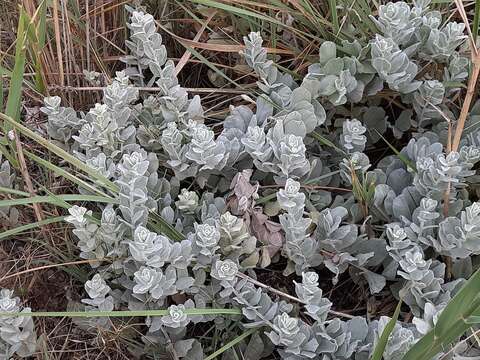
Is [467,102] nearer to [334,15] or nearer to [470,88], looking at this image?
[470,88]

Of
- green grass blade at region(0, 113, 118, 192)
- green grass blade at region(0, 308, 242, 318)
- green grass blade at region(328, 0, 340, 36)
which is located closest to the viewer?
green grass blade at region(0, 308, 242, 318)

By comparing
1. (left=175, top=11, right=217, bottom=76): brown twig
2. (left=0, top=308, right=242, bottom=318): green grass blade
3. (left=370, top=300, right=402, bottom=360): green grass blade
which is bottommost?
(left=0, top=308, right=242, bottom=318): green grass blade

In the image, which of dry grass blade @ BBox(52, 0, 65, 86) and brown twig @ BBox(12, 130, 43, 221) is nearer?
brown twig @ BBox(12, 130, 43, 221)

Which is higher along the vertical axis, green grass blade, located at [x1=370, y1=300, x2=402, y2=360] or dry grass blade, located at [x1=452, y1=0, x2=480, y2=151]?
dry grass blade, located at [x1=452, y1=0, x2=480, y2=151]

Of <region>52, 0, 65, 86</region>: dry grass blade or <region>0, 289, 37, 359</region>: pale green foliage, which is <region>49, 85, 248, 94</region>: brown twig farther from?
<region>0, 289, 37, 359</region>: pale green foliage

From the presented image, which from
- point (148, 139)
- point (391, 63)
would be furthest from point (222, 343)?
point (391, 63)

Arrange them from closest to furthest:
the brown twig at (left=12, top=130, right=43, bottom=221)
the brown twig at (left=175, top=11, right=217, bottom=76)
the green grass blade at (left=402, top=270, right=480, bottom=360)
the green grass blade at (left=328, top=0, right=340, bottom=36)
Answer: the green grass blade at (left=402, top=270, right=480, bottom=360), the brown twig at (left=12, top=130, right=43, bottom=221), the green grass blade at (left=328, top=0, right=340, bottom=36), the brown twig at (left=175, top=11, right=217, bottom=76)

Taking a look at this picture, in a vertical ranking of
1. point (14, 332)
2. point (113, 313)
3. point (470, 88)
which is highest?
point (470, 88)

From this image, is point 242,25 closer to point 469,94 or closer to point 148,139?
point 148,139

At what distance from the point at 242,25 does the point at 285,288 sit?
0.63 metres

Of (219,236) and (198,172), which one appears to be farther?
(198,172)

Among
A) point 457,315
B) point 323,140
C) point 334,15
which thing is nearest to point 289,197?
point 323,140

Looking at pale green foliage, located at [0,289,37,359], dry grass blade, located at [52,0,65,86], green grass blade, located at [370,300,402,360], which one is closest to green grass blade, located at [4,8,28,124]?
dry grass blade, located at [52,0,65,86]

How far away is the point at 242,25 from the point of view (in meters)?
Answer: 1.58
